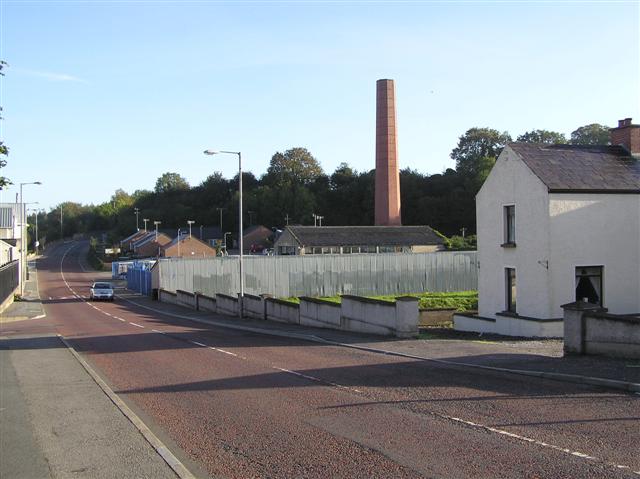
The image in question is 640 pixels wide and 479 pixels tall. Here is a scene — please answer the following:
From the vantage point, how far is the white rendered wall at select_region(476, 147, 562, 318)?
76.4ft

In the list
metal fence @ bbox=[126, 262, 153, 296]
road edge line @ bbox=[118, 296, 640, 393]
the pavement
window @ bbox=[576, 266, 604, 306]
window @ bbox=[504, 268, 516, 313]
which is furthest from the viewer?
metal fence @ bbox=[126, 262, 153, 296]

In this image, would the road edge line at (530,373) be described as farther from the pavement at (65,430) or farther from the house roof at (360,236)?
the house roof at (360,236)

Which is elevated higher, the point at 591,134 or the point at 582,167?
the point at 591,134

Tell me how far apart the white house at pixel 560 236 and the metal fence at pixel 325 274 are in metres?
26.5

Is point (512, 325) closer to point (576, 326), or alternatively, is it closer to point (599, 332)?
point (576, 326)

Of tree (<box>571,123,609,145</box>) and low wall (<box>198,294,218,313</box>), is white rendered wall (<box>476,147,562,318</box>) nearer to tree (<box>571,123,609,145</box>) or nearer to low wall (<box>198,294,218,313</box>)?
low wall (<box>198,294,218,313</box>)

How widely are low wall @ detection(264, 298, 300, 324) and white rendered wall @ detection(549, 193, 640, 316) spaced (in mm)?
10504

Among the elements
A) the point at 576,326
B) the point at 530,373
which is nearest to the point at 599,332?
the point at 576,326

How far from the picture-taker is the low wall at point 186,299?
141ft

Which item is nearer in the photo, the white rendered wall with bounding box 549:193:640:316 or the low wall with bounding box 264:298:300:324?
the white rendered wall with bounding box 549:193:640:316

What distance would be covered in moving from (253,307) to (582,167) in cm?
1650

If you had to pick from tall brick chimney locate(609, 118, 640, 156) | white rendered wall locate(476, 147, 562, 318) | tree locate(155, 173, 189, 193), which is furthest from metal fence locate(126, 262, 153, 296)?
tree locate(155, 173, 189, 193)

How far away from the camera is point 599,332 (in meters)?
14.0

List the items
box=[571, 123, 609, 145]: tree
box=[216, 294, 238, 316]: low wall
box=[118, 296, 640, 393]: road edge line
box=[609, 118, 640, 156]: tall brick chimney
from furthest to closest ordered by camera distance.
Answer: box=[571, 123, 609, 145]: tree → box=[216, 294, 238, 316]: low wall → box=[609, 118, 640, 156]: tall brick chimney → box=[118, 296, 640, 393]: road edge line
